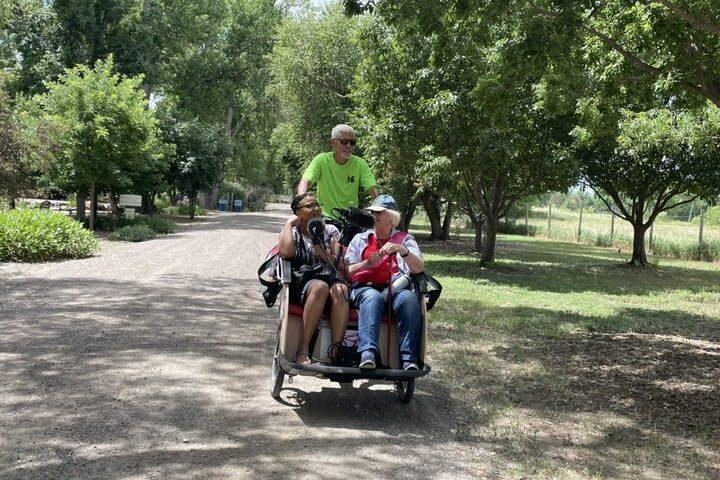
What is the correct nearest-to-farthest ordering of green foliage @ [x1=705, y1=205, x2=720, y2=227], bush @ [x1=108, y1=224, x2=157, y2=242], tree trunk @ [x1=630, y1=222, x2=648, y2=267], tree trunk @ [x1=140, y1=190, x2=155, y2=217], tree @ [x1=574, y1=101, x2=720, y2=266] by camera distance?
tree @ [x1=574, y1=101, x2=720, y2=266] → bush @ [x1=108, y1=224, x2=157, y2=242] → tree trunk @ [x1=630, y1=222, x2=648, y2=267] → tree trunk @ [x1=140, y1=190, x2=155, y2=217] → green foliage @ [x1=705, y1=205, x2=720, y2=227]

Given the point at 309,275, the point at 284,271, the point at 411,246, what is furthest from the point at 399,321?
the point at 284,271

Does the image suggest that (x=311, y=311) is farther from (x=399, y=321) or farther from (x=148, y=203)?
(x=148, y=203)

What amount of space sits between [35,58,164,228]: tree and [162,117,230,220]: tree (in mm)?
11160

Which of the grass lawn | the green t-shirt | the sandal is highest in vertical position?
the green t-shirt

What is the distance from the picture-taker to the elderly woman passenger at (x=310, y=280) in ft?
16.9

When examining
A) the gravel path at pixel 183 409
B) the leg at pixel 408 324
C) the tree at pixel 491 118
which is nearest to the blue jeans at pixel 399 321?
the leg at pixel 408 324

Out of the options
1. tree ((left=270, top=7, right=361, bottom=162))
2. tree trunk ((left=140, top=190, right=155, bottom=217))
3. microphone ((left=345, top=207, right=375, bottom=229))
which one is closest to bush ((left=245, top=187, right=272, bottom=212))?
tree trunk ((left=140, top=190, right=155, bottom=217))

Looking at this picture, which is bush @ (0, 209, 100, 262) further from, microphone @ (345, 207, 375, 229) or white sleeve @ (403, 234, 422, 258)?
white sleeve @ (403, 234, 422, 258)

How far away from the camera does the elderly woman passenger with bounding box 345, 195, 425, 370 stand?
16.5ft

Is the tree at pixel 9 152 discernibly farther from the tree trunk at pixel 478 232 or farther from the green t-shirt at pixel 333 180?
the tree trunk at pixel 478 232

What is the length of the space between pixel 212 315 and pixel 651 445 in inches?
224

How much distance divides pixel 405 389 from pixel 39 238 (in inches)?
458

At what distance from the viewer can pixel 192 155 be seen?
1410 inches

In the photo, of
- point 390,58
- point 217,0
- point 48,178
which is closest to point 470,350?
point 390,58
